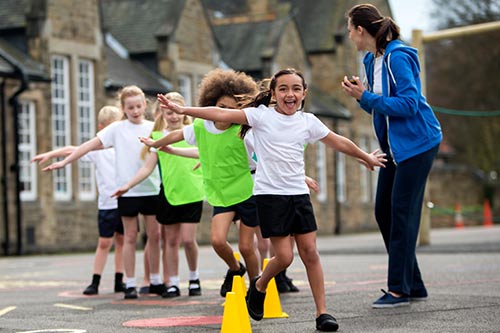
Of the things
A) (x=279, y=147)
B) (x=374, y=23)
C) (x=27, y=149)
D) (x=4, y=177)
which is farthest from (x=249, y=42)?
(x=279, y=147)

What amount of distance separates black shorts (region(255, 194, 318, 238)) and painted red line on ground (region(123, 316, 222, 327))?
86 cm

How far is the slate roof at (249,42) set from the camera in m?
44.4

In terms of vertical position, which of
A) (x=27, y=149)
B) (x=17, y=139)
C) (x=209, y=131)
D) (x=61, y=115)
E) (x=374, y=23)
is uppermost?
(x=61, y=115)

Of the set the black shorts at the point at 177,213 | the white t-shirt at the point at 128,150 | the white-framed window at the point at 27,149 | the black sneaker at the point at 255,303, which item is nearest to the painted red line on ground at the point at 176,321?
the black sneaker at the point at 255,303

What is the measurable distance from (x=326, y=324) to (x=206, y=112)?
179cm

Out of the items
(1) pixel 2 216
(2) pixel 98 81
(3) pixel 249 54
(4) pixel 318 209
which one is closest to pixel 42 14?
(2) pixel 98 81

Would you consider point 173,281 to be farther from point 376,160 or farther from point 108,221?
point 376,160

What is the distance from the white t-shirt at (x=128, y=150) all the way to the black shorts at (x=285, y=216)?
11.7 ft

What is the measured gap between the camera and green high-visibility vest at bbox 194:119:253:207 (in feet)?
33.3

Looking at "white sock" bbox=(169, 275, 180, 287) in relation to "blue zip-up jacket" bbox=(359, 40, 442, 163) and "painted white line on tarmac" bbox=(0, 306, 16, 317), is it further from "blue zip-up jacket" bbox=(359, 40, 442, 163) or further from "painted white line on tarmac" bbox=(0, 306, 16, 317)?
"blue zip-up jacket" bbox=(359, 40, 442, 163)

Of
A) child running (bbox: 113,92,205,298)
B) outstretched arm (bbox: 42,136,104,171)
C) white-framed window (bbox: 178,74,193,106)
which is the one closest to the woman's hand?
child running (bbox: 113,92,205,298)

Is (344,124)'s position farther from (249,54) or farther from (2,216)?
(2,216)

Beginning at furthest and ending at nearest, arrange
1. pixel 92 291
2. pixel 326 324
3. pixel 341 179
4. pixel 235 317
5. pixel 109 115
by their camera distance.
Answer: pixel 341 179
pixel 109 115
pixel 92 291
pixel 326 324
pixel 235 317

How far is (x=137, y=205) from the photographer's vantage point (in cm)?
1195
